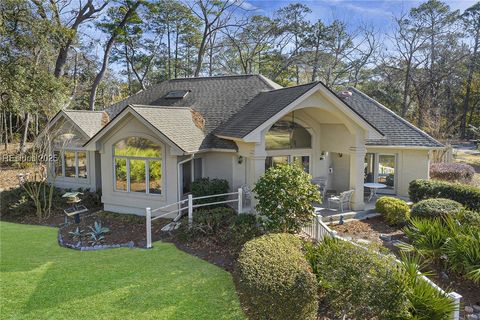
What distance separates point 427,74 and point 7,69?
4816 centimetres

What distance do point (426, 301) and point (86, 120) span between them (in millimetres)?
17521

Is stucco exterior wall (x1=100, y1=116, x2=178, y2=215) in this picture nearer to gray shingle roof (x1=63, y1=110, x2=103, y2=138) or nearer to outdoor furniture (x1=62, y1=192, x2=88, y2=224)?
outdoor furniture (x1=62, y1=192, x2=88, y2=224)

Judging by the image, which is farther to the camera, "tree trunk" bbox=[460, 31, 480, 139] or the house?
"tree trunk" bbox=[460, 31, 480, 139]

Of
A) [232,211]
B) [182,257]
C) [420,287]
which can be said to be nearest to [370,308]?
[420,287]

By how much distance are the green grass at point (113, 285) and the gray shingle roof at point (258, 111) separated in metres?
5.43

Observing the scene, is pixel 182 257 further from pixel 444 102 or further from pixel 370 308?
pixel 444 102

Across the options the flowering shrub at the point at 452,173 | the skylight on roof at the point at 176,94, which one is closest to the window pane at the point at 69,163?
the skylight on roof at the point at 176,94

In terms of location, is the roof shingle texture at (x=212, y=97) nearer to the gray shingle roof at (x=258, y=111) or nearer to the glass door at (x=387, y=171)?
the gray shingle roof at (x=258, y=111)

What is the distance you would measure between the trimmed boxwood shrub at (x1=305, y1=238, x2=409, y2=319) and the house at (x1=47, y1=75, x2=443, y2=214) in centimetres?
652

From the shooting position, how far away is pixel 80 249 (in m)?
11.5

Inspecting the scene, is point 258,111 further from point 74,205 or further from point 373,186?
point 74,205

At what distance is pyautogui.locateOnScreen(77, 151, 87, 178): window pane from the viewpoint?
17.9 meters

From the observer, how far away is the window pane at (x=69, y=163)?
18.2 m

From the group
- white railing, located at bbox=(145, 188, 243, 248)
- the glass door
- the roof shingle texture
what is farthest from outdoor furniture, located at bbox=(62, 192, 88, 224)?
the glass door
